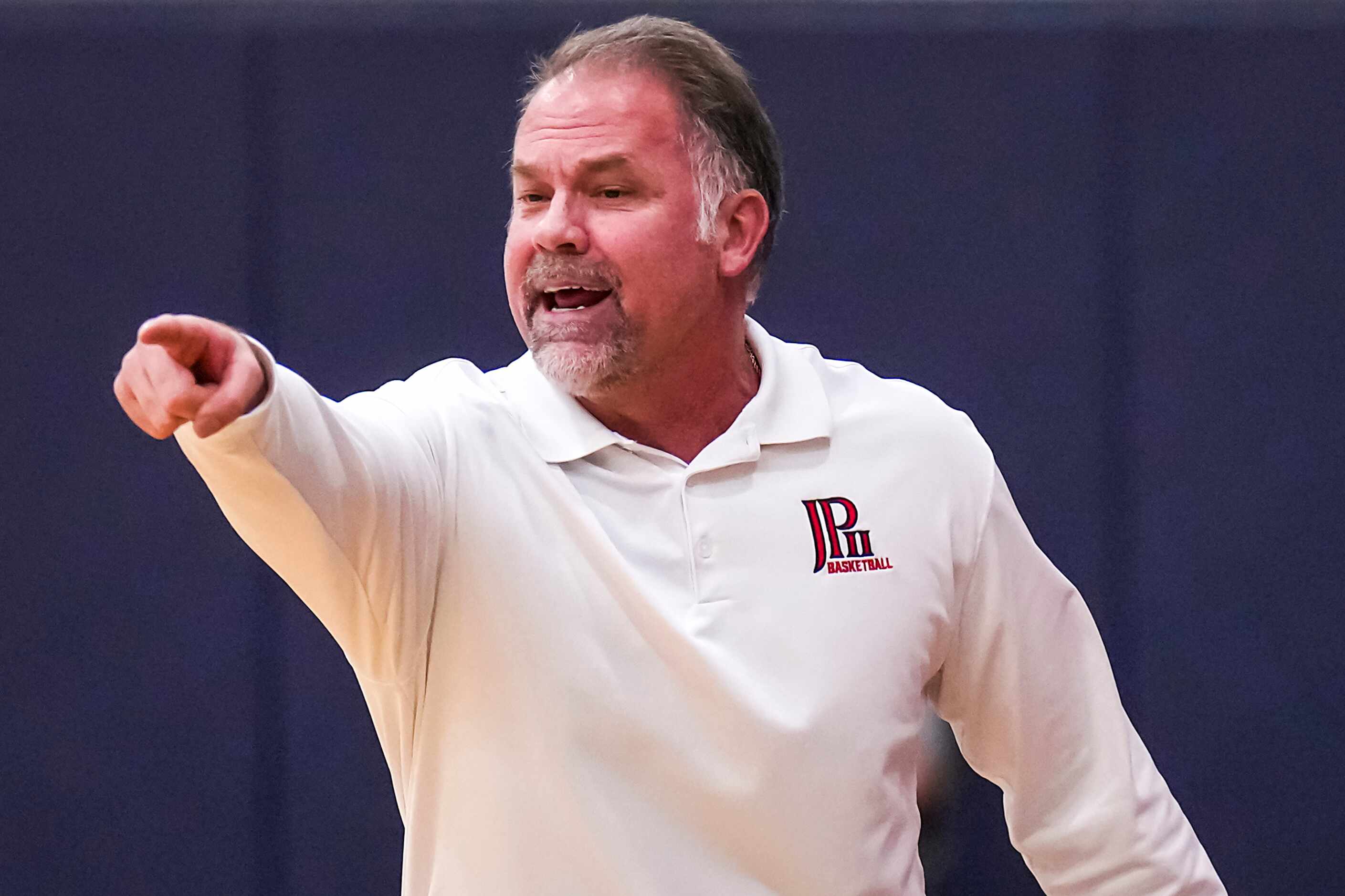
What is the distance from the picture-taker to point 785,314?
2.17 m

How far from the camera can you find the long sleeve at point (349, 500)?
94 cm

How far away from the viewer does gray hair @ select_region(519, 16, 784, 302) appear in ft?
4.24

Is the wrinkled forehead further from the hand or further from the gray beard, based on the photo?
the hand

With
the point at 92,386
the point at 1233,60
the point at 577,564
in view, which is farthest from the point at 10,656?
the point at 1233,60

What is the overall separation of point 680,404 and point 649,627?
0.24m

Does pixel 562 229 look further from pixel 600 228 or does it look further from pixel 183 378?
pixel 183 378

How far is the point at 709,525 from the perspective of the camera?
1222mm

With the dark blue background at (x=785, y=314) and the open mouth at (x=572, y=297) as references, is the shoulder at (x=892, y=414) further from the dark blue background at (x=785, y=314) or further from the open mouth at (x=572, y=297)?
the dark blue background at (x=785, y=314)

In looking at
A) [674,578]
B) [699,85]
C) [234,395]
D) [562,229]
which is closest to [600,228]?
[562,229]

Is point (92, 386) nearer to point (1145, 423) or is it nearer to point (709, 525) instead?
point (709, 525)

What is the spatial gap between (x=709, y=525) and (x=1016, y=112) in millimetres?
1194

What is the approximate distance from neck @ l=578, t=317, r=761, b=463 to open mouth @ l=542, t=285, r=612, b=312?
0.25 ft

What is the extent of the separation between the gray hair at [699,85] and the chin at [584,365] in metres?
0.15

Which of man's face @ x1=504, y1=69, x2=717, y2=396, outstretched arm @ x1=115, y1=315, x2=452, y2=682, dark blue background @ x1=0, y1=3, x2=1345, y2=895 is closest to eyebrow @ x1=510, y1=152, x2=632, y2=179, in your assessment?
man's face @ x1=504, y1=69, x2=717, y2=396
